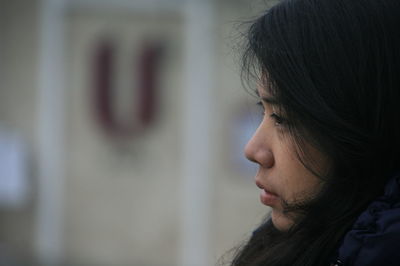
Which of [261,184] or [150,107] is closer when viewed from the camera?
[261,184]

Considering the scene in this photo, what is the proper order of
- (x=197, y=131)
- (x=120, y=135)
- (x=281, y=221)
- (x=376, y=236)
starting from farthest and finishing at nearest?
(x=120, y=135), (x=197, y=131), (x=281, y=221), (x=376, y=236)

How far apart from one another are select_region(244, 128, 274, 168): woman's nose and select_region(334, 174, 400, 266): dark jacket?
0.20 m

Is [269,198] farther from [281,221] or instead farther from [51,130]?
[51,130]

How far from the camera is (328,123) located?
1.29 m

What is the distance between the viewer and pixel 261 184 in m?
1.37

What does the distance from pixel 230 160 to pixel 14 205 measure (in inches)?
86.8

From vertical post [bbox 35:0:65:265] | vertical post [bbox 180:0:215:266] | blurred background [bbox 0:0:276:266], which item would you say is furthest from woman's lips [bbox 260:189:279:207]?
vertical post [bbox 35:0:65:265]

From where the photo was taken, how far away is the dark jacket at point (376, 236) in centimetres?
116

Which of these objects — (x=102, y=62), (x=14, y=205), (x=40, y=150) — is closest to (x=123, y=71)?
(x=102, y=62)

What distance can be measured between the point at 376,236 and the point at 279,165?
24 centimetres

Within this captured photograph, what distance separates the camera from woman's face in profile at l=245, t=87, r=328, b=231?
133 centimetres

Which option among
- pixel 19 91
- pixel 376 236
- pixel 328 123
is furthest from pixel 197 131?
pixel 376 236

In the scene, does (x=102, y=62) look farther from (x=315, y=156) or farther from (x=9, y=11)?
(x=315, y=156)

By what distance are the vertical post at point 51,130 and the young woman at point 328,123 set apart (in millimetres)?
6040
